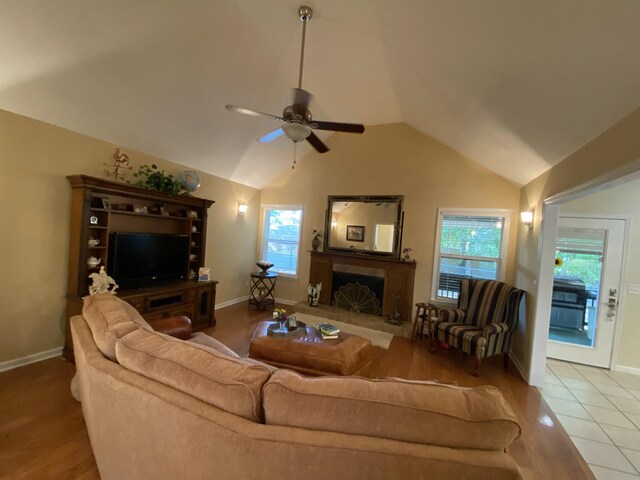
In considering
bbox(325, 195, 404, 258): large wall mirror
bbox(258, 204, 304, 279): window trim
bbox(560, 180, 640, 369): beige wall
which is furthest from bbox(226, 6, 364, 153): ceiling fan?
bbox(560, 180, 640, 369): beige wall

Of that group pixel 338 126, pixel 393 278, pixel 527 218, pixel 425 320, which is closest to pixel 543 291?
pixel 527 218

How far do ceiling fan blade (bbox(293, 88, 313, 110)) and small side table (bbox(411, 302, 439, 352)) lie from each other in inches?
119

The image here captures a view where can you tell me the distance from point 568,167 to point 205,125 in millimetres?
4148

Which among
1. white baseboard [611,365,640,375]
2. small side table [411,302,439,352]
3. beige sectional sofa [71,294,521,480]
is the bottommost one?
white baseboard [611,365,640,375]

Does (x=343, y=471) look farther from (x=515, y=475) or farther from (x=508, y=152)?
(x=508, y=152)

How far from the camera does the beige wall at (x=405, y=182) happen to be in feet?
13.9

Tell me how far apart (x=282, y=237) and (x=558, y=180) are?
4.44 m

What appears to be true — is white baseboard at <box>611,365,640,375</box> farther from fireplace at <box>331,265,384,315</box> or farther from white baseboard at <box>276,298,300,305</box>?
white baseboard at <box>276,298,300,305</box>

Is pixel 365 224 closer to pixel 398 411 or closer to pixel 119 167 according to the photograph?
pixel 119 167

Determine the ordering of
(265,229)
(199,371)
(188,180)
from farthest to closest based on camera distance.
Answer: (265,229)
(188,180)
(199,371)

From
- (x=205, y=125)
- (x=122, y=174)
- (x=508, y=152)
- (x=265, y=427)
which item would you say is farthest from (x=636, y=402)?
(x=122, y=174)

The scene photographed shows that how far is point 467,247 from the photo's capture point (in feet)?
14.2

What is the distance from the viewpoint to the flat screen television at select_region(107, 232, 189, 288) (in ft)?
10.6

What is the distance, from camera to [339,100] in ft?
13.0
